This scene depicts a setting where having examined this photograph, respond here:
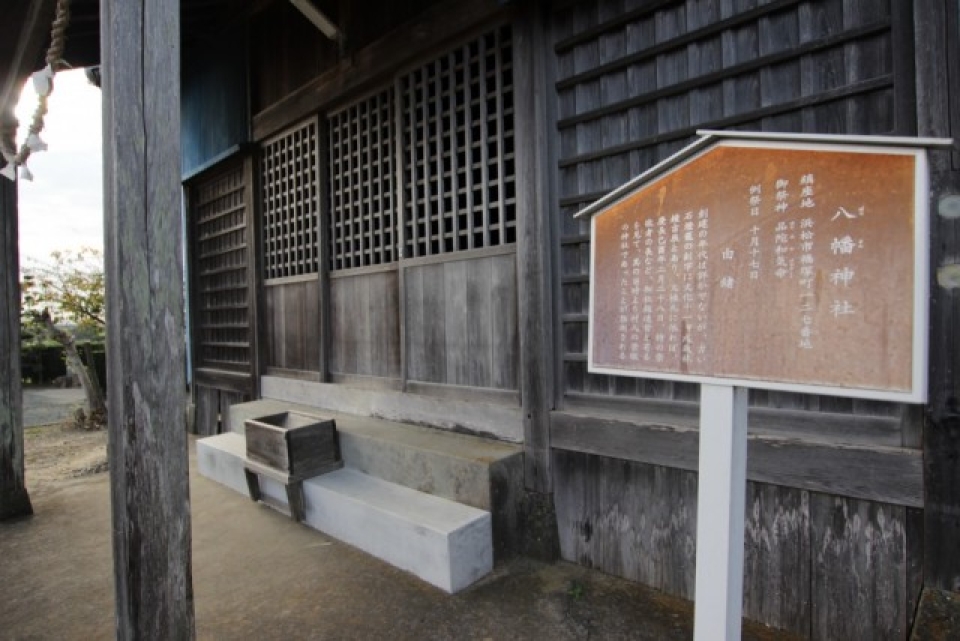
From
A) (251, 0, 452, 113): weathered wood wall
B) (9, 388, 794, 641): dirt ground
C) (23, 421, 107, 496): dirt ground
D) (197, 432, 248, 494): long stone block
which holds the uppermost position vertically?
(251, 0, 452, 113): weathered wood wall

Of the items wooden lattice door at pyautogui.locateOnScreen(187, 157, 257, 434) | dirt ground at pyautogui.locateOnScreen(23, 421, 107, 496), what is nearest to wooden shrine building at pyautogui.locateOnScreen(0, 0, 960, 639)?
wooden lattice door at pyautogui.locateOnScreen(187, 157, 257, 434)

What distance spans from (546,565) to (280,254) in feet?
16.9

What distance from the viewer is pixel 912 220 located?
158 centimetres

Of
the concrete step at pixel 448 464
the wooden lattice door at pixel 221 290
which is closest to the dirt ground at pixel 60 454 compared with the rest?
the wooden lattice door at pixel 221 290

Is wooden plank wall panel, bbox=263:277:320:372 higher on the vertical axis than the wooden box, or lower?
higher

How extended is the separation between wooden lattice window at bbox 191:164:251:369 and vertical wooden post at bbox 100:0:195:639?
17.9 feet

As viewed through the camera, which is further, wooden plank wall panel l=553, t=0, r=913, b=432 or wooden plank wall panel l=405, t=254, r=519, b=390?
wooden plank wall panel l=405, t=254, r=519, b=390

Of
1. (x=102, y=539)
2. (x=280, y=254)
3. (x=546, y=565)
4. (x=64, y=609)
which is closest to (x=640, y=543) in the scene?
(x=546, y=565)

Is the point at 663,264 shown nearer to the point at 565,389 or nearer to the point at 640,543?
the point at 565,389

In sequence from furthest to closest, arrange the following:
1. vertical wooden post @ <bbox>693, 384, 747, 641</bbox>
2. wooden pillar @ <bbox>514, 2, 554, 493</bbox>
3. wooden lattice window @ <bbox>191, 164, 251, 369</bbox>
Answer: wooden lattice window @ <bbox>191, 164, 251, 369</bbox>, wooden pillar @ <bbox>514, 2, 554, 493</bbox>, vertical wooden post @ <bbox>693, 384, 747, 641</bbox>

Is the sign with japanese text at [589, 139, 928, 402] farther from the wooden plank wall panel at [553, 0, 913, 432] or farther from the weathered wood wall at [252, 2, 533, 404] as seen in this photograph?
the weathered wood wall at [252, 2, 533, 404]

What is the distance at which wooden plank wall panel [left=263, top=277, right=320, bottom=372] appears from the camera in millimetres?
6570

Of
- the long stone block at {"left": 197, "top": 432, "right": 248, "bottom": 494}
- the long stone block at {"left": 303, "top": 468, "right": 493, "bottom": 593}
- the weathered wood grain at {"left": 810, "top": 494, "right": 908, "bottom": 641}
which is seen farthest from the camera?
the long stone block at {"left": 197, "top": 432, "right": 248, "bottom": 494}

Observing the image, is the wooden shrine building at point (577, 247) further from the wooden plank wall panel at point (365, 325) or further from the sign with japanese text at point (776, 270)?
the sign with japanese text at point (776, 270)
